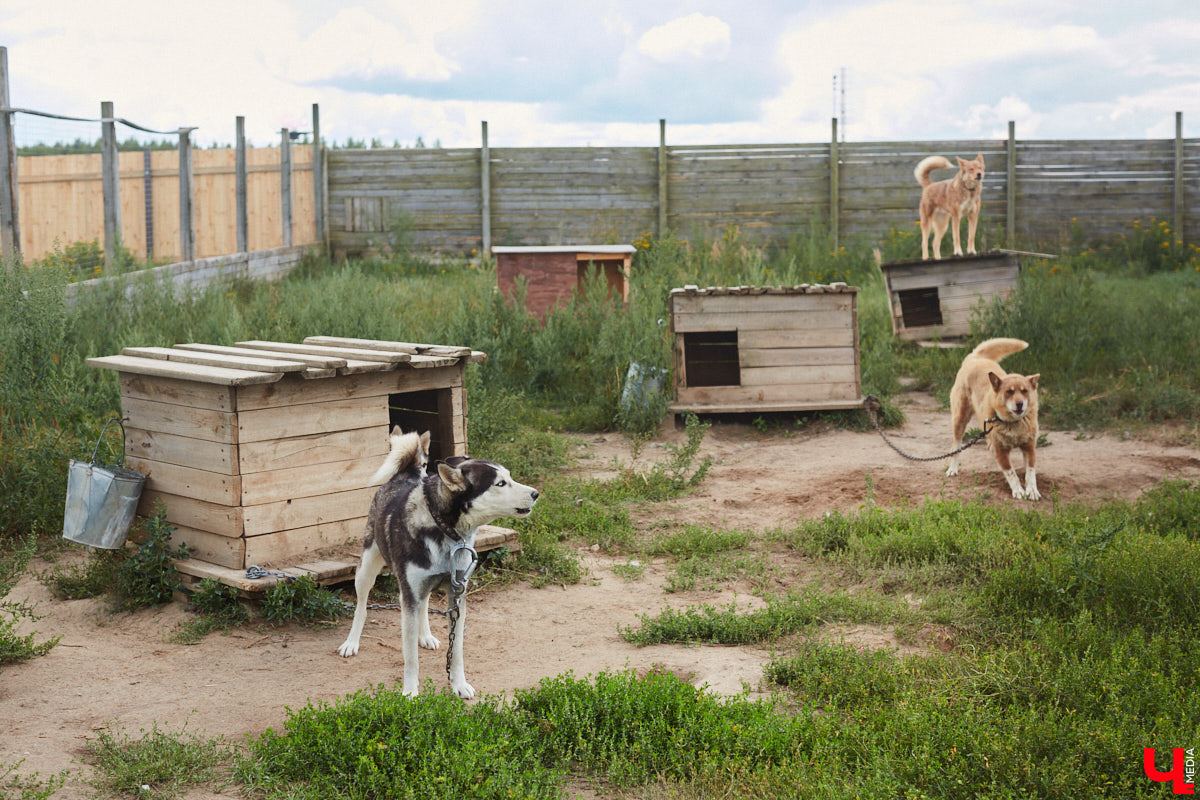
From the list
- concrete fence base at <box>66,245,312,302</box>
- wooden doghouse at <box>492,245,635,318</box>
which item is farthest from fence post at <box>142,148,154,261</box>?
wooden doghouse at <box>492,245,635,318</box>

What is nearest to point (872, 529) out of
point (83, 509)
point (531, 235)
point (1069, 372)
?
point (83, 509)

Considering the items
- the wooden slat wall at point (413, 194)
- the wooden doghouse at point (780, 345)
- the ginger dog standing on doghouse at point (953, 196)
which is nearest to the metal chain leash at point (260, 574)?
the wooden doghouse at point (780, 345)

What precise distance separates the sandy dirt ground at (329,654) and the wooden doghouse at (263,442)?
41 cm

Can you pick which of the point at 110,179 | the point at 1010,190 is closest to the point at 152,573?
the point at 110,179

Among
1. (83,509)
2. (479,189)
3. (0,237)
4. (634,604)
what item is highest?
(479,189)

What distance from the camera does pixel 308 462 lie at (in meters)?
5.49

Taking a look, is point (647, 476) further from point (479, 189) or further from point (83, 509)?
point (479, 189)

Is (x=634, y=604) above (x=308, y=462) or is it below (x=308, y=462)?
below

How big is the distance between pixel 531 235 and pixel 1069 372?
11404mm

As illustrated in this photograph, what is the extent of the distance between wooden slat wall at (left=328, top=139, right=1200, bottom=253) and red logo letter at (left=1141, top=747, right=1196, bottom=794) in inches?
641

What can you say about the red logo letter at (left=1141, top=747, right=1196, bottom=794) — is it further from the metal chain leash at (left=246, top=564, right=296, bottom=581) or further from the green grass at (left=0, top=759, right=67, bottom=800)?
the metal chain leash at (left=246, top=564, right=296, bottom=581)

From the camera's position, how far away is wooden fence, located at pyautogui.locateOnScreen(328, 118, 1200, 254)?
19.4m

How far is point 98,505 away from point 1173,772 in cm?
492

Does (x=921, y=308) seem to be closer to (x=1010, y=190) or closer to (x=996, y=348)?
(x=996, y=348)
